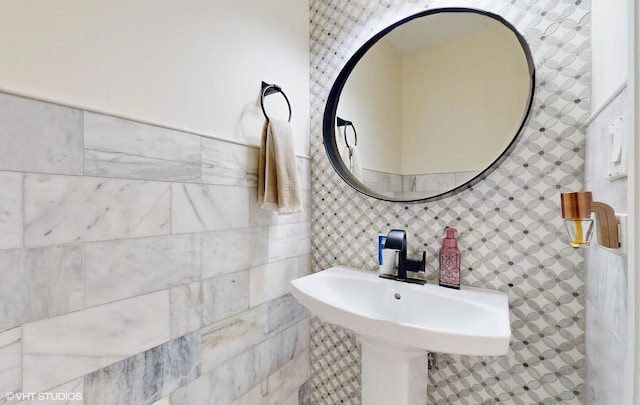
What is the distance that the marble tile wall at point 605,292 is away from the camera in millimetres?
594

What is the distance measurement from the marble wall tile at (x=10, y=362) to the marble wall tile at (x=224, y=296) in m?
0.47

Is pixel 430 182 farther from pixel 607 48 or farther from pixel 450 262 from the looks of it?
pixel 607 48

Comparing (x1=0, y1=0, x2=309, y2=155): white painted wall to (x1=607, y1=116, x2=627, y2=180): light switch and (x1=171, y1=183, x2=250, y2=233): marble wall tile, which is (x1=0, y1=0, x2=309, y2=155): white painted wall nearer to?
(x1=171, y1=183, x2=250, y2=233): marble wall tile

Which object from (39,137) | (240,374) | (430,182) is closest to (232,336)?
(240,374)

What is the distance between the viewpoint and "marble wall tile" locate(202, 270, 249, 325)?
3.46 ft

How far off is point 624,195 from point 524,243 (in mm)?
459

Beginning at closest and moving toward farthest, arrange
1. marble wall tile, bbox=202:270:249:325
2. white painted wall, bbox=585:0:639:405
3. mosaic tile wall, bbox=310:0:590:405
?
white painted wall, bbox=585:0:639:405 < mosaic tile wall, bbox=310:0:590:405 < marble wall tile, bbox=202:270:249:325

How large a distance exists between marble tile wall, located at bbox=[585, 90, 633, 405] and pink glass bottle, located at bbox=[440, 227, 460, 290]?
37 centimetres

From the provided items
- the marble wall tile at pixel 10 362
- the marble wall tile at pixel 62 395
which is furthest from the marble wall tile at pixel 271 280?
the marble wall tile at pixel 10 362

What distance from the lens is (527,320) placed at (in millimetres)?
1011

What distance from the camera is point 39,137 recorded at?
69 centimetres

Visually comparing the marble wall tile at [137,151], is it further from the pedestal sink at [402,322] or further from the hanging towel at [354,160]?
the hanging towel at [354,160]

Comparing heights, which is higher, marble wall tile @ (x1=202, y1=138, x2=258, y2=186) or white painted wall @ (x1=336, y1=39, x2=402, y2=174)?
white painted wall @ (x1=336, y1=39, x2=402, y2=174)

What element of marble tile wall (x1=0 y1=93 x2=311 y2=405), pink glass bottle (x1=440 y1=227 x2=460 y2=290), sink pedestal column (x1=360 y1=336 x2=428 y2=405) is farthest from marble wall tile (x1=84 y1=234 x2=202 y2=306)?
pink glass bottle (x1=440 y1=227 x2=460 y2=290)
